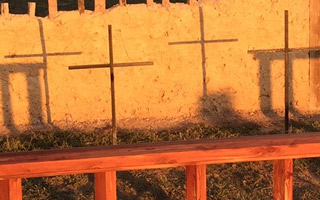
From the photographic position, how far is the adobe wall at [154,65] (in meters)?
7.57

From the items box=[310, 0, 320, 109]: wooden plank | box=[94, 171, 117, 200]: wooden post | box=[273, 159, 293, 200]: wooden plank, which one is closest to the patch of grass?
box=[310, 0, 320, 109]: wooden plank

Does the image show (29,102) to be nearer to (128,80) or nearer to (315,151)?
(128,80)

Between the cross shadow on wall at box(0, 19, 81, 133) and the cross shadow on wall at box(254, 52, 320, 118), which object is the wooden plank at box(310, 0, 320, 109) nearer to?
the cross shadow on wall at box(254, 52, 320, 118)

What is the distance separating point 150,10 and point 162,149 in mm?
5776

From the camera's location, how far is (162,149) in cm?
206

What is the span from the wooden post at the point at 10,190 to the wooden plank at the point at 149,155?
0.18 ft

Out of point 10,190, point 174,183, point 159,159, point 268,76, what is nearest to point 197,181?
point 159,159

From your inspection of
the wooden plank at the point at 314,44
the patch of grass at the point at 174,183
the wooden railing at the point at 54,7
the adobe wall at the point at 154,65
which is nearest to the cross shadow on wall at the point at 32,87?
the adobe wall at the point at 154,65

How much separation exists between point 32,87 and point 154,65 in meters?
1.56

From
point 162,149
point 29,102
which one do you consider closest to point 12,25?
point 29,102

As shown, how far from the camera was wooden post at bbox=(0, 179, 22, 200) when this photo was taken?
6.56 feet

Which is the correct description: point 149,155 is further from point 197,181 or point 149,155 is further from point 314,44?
point 314,44

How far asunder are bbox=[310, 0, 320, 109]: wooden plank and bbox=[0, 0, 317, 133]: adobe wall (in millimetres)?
78

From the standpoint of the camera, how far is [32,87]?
7621mm
